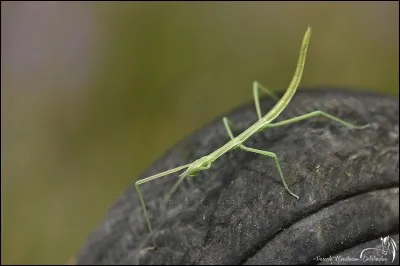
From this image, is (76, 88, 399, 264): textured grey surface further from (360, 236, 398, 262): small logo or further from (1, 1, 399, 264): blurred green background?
(1, 1, 399, 264): blurred green background

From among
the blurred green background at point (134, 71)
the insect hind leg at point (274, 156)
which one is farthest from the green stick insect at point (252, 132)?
the blurred green background at point (134, 71)

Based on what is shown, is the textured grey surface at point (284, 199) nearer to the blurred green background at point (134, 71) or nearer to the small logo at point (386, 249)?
the small logo at point (386, 249)

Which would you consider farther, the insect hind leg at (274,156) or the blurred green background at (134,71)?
the blurred green background at (134,71)

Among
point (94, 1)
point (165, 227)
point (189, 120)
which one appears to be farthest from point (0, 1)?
point (165, 227)

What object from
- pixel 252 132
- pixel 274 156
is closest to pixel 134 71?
pixel 252 132

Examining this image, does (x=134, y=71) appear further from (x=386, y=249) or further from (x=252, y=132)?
(x=386, y=249)

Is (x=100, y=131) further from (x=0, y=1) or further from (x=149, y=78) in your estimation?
(x=0, y=1)

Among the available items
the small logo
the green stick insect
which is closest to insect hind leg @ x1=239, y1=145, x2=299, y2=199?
the green stick insect
